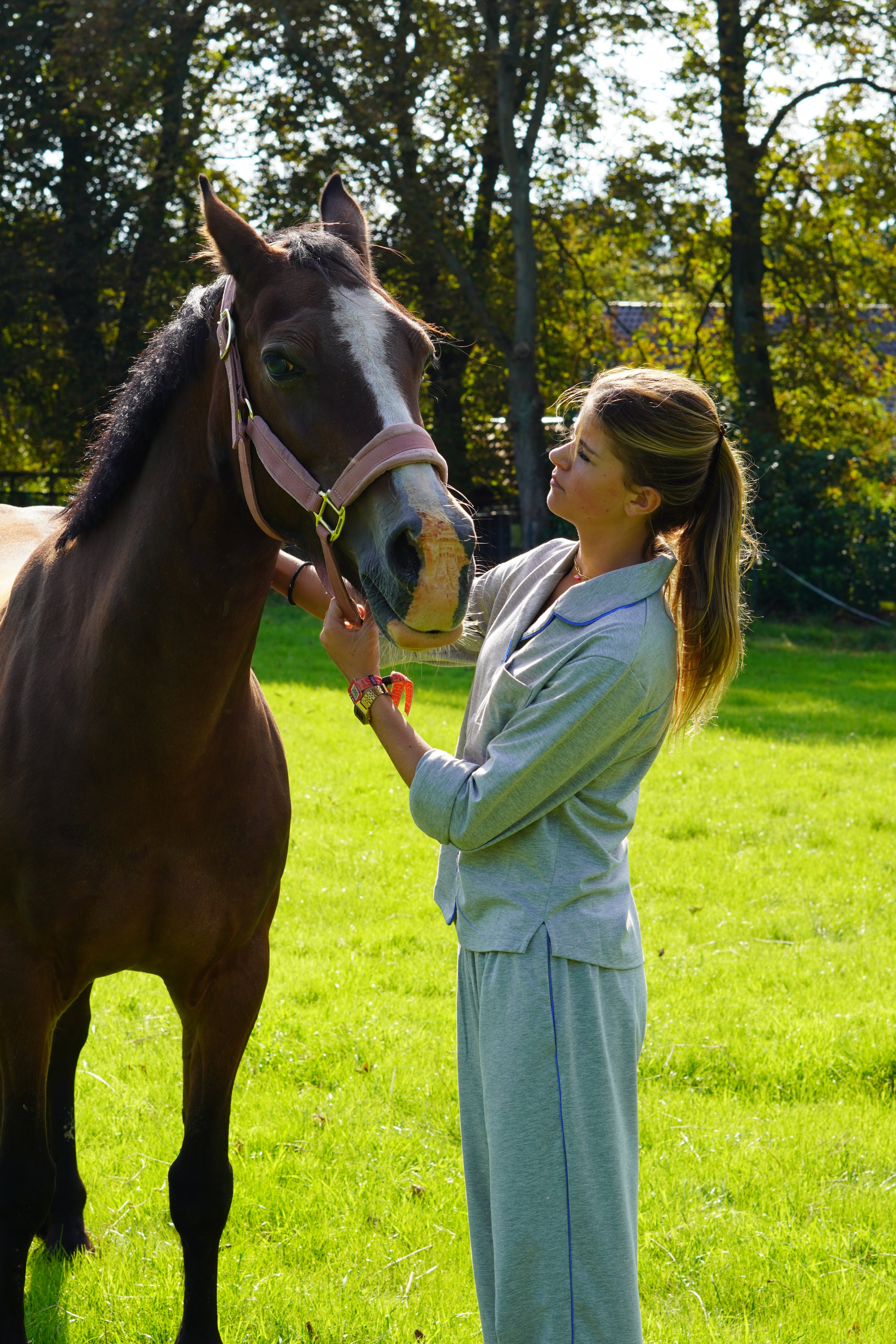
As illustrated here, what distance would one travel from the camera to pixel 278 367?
1.90 metres

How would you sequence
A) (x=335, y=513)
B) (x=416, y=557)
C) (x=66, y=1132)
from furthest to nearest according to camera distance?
(x=66, y=1132) < (x=335, y=513) < (x=416, y=557)

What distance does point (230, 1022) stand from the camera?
2.52 metres

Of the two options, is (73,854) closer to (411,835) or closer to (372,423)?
(372,423)

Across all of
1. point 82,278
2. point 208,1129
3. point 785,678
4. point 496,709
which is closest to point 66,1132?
point 208,1129

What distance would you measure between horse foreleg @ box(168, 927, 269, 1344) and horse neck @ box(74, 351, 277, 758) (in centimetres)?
60

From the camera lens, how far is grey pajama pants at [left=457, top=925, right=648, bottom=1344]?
179 cm

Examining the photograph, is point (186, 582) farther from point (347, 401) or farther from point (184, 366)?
point (347, 401)

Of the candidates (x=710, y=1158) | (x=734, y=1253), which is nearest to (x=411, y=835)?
(x=710, y=1158)

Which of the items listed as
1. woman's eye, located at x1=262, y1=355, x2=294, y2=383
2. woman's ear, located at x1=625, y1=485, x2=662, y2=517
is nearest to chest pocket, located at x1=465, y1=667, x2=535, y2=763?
woman's ear, located at x1=625, y1=485, x2=662, y2=517

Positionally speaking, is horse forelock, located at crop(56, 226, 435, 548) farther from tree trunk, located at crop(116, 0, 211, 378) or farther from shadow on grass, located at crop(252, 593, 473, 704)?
tree trunk, located at crop(116, 0, 211, 378)

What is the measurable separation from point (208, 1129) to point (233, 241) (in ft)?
6.09

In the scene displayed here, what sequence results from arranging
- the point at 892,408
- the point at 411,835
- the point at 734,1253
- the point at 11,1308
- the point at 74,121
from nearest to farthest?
1. the point at 11,1308
2. the point at 734,1253
3. the point at 411,835
4. the point at 74,121
5. the point at 892,408

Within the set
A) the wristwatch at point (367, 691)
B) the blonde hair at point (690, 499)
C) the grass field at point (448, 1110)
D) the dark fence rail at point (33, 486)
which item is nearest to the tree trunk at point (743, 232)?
the dark fence rail at point (33, 486)

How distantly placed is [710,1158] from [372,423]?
7.99 feet
